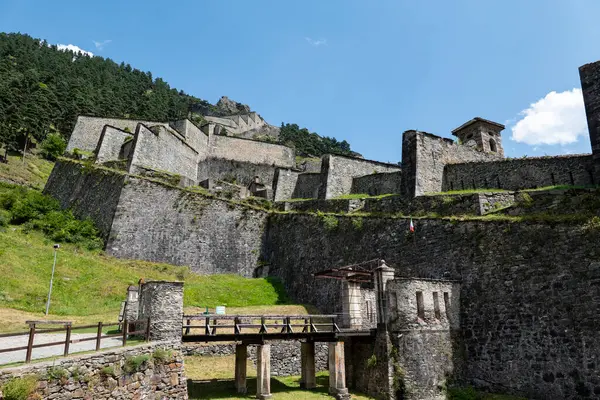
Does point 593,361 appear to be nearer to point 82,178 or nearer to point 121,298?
point 121,298

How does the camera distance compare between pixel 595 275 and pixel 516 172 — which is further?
A: pixel 516 172

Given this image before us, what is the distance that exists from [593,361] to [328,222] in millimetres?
15730

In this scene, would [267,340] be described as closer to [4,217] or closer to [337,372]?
[337,372]

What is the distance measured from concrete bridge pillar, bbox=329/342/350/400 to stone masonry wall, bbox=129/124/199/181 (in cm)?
2295

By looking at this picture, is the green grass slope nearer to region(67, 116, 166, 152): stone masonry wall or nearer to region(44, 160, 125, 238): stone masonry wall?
region(44, 160, 125, 238): stone masonry wall

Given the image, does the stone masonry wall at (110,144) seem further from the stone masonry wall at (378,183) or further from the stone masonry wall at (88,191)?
the stone masonry wall at (378,183)

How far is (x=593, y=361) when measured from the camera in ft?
47.0

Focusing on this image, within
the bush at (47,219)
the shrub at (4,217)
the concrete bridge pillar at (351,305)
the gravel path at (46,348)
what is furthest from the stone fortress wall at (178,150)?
the gravel path at (46,348)

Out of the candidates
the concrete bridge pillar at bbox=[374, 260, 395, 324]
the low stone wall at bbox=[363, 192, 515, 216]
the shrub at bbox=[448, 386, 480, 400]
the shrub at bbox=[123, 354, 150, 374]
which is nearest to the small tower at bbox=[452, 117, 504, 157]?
the low stone wall at bbox=[363, 192, 515, 216]

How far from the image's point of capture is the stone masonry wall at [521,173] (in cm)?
2198

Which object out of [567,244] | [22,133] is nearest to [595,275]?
[567,244]

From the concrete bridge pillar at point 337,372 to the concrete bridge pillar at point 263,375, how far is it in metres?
2.97

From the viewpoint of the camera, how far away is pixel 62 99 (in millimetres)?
68812

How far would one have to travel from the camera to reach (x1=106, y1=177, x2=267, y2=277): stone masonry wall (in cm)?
2892
